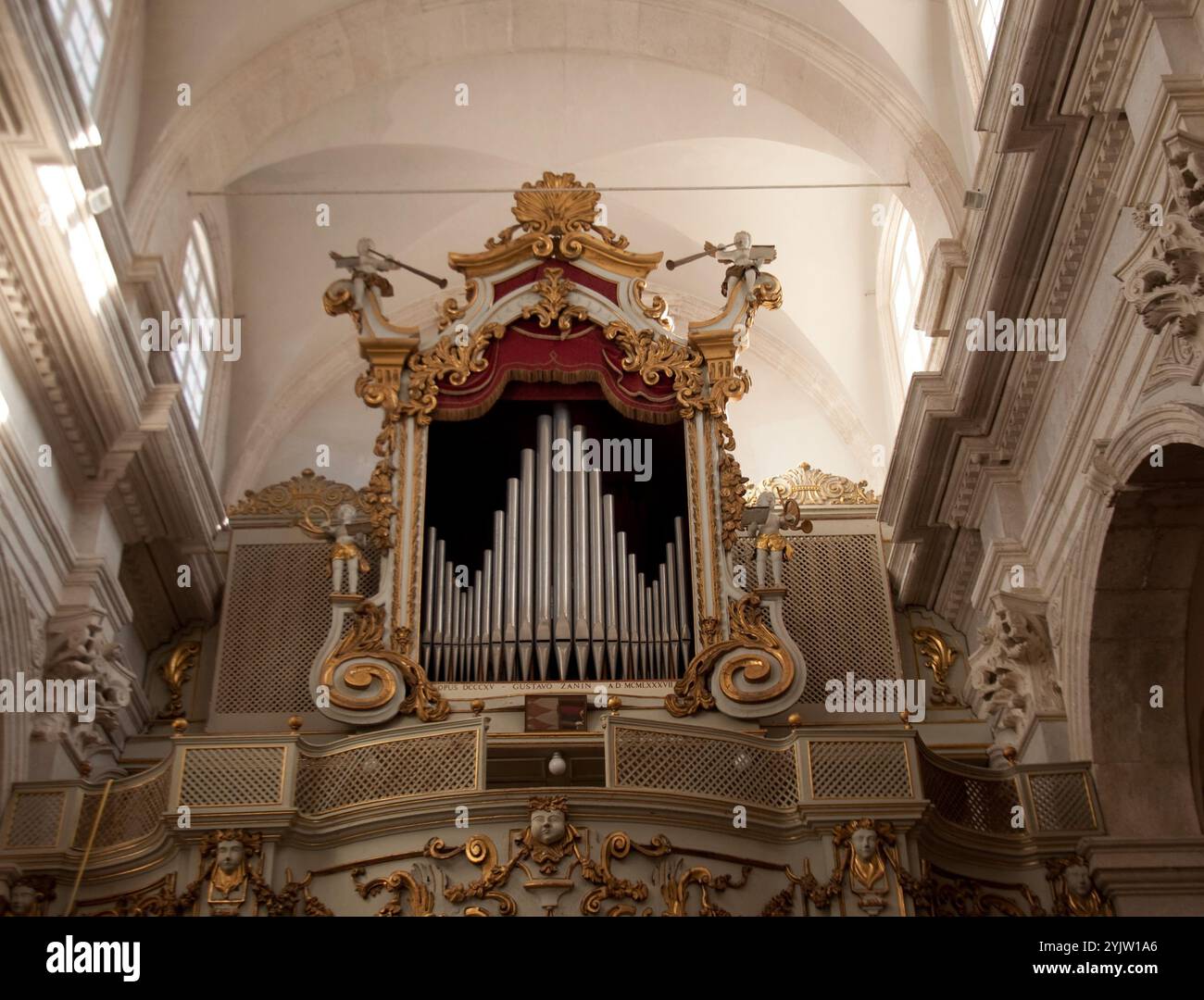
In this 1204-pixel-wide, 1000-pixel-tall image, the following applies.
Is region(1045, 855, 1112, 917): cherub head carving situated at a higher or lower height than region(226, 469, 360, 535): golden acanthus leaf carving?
lower

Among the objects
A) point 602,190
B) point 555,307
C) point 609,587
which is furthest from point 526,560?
point 602,190

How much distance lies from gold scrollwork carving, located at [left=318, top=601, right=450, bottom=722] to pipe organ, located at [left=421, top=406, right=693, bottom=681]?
27 centimetres

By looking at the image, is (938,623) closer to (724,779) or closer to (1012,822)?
(1012,822)

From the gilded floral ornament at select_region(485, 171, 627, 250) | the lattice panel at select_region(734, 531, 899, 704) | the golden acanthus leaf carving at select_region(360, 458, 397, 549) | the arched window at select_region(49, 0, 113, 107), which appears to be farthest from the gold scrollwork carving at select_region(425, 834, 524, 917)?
the arched window at select_region(49, 0, 113, 107)

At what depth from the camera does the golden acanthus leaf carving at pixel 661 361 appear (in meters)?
11.6

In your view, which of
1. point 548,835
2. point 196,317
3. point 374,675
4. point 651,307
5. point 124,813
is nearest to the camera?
point 548,835

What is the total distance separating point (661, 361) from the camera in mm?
11727

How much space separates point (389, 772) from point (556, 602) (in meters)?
2.05

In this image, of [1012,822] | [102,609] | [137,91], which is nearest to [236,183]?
[137,91]

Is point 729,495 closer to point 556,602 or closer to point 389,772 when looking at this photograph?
point 556,602

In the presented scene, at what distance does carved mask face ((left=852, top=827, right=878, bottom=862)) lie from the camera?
878cm

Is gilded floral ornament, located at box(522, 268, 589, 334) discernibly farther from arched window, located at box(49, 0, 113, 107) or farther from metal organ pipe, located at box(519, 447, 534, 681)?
arched window, located at box(49, 0, 113, 107)

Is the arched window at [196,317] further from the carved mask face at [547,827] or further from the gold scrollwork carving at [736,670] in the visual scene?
the carved mask face at [547,827]
